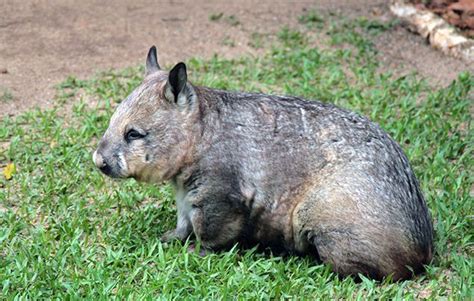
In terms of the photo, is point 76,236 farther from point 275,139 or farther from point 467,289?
point 467,289

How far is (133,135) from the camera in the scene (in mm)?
5223

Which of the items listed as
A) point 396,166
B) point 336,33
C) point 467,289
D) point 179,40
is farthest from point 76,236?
point 336,33

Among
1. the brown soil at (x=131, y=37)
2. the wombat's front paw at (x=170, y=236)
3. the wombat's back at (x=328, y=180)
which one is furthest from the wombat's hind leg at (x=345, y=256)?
the brown soil at (x=131, y=37)

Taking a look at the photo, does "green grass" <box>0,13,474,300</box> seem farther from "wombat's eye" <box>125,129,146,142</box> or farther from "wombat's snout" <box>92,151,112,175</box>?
"wombat's eye" <box>125,129,146,142</box>

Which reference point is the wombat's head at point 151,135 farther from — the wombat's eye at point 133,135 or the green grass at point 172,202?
the green grass at point 172,202

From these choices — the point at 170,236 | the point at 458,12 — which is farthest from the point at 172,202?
the point at 458,12

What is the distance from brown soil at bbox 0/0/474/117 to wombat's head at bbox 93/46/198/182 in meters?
2.48

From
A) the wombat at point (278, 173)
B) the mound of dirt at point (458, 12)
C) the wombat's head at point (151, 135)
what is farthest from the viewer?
the mound of dirt at point (458, 12)

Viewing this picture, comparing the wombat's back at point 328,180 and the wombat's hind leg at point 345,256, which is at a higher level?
the wombat's back at point 328,180

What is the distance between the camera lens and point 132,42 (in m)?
8.75

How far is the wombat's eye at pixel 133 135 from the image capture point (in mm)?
5211

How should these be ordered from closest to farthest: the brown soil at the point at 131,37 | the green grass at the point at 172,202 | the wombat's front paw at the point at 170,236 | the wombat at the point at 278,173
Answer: the green grass at the point at 172,202, the wombat at the point at 278,173, the wombat's front paw at the point at 170,236, the brown soil at the point at 131,37

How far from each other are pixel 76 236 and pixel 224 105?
1250mm

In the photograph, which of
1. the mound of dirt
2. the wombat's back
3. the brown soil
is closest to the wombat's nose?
the wombat's back
